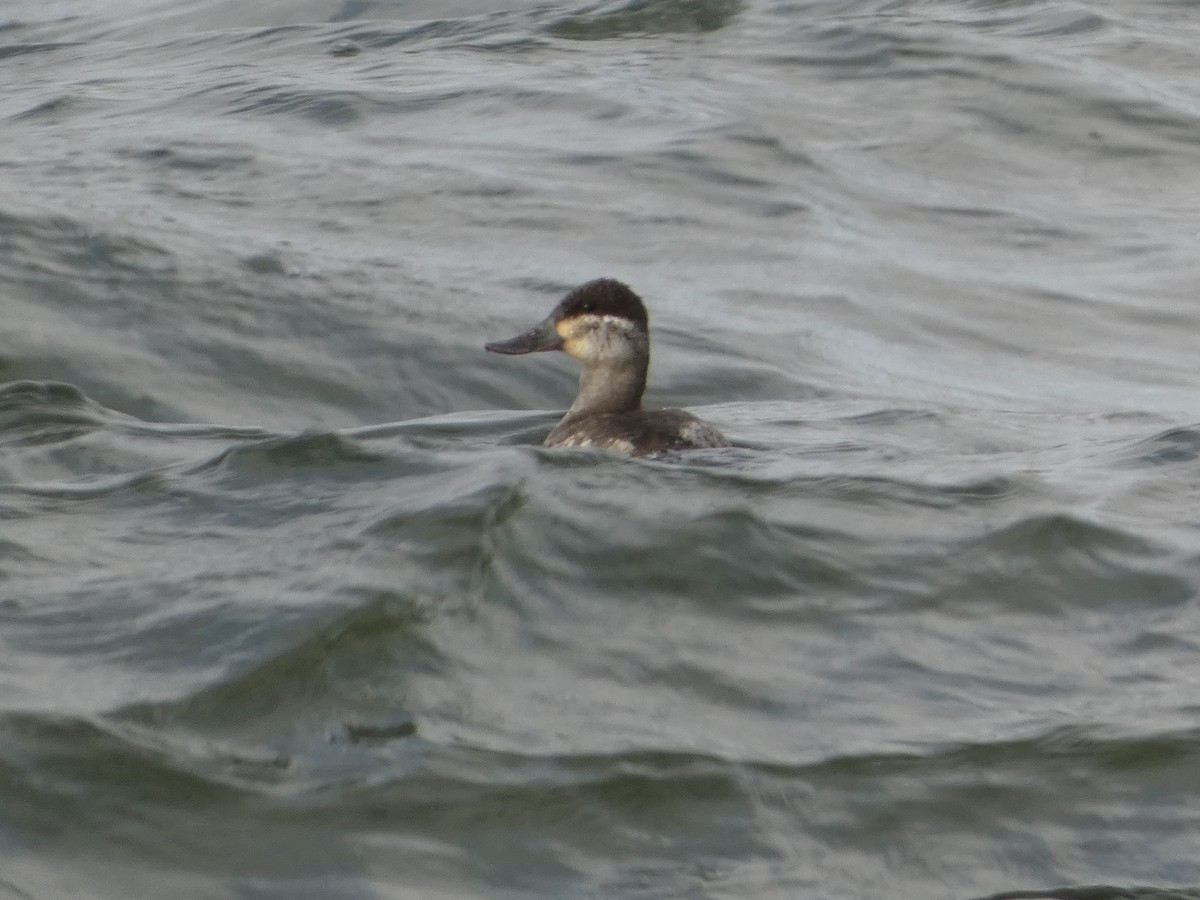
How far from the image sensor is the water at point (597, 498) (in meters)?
4.62

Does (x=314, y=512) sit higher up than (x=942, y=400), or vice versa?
(x=314, y=512)

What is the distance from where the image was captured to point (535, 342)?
329 inches

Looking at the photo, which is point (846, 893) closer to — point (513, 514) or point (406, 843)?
point (406, 843)

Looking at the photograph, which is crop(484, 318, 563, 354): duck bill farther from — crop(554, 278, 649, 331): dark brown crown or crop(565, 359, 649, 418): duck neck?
crop(565, 359, 649, 418): duck neck

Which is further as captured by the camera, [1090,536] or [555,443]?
[555,443]

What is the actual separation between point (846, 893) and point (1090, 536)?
2.32 m

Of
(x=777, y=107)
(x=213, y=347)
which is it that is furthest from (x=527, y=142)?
(x=213, y=347)

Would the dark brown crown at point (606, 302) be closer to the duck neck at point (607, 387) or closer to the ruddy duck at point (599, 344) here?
the ruddy duck at point (599, 344)

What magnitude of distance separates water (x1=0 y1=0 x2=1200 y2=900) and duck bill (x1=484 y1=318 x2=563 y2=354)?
0.29m

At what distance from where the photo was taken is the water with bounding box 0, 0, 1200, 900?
15.1 feet

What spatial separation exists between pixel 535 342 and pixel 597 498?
1920mm

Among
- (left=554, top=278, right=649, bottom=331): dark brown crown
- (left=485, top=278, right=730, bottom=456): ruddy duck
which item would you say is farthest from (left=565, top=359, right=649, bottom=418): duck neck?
(left=554, top=278, right=649, bottom=331): dark brown crown

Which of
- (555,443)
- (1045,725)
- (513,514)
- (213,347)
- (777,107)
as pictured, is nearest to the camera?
(1045,725)

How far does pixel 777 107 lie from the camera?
13.9 m
